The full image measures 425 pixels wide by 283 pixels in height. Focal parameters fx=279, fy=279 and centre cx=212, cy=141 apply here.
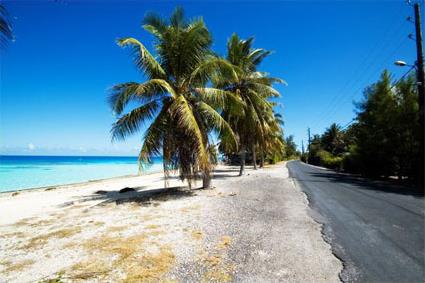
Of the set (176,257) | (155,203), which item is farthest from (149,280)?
(155,203)

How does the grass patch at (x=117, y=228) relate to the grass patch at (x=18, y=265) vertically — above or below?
above

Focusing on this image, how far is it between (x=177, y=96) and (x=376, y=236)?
7.97 m

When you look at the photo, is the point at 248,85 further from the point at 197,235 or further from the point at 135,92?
the point at 197,235

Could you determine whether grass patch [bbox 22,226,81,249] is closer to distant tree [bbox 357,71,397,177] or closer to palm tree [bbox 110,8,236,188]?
palm tree [bbox 110,8,236,188]

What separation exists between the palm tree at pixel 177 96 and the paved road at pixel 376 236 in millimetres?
5072

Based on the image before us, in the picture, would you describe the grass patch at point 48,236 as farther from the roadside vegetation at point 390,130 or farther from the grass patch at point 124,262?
the roadside vegetation at point 390,130

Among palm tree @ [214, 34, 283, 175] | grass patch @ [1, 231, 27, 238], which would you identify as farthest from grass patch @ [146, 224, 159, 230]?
palm tree @ [214, 34, 283, 175]

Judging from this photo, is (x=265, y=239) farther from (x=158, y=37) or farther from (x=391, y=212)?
(x=158, y=37)

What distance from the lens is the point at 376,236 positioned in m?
5.48

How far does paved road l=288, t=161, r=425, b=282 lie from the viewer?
3.88 m

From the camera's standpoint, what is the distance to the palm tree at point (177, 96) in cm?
1042

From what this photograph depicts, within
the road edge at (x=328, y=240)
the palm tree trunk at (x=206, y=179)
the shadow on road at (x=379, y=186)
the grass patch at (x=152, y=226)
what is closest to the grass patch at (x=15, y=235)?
the grass patch at (x=152, y=226)

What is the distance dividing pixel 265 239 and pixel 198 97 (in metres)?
7.39

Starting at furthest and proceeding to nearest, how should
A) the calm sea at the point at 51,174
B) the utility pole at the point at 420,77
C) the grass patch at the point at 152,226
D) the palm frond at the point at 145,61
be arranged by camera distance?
the calm sea at the point at 51,174
the utility pole at the point at 420,77
the palm frond at the point at 145,61
the grass patch at the point at 152,226
